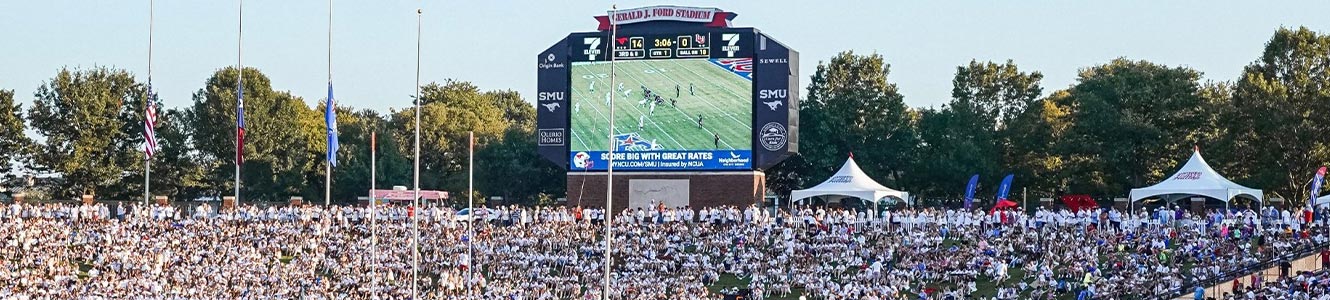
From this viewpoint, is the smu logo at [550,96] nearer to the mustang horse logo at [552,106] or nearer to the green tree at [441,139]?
the mustang horse logo at [552,106]

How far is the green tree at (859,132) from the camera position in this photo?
71000 mm

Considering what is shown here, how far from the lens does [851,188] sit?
54.9 m

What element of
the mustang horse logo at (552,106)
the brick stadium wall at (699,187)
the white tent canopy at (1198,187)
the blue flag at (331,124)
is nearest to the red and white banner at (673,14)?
the mustang horse logo at (552,106)

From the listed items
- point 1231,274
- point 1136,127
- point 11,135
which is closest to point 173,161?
point 11,135

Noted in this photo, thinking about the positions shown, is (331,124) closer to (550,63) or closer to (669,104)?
(550,63)

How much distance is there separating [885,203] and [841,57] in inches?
321

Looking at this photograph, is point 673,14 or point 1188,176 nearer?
point 1188,176

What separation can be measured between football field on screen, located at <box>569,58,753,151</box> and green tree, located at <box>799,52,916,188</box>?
51.6ft

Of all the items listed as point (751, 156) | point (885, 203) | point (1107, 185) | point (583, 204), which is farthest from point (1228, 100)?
point (583, 204)

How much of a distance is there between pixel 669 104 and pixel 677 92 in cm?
45

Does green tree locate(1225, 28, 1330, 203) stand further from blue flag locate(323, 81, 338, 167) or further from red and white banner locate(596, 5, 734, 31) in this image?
blue flag locate(323, 81, 338, 167)

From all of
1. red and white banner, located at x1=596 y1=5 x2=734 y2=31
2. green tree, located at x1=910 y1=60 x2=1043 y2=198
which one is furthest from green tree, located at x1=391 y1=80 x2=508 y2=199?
red and white banner, located at x1=596 y1=5 x2=734 y2=31

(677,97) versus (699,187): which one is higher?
(677,97)

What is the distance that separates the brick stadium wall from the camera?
5569cm
